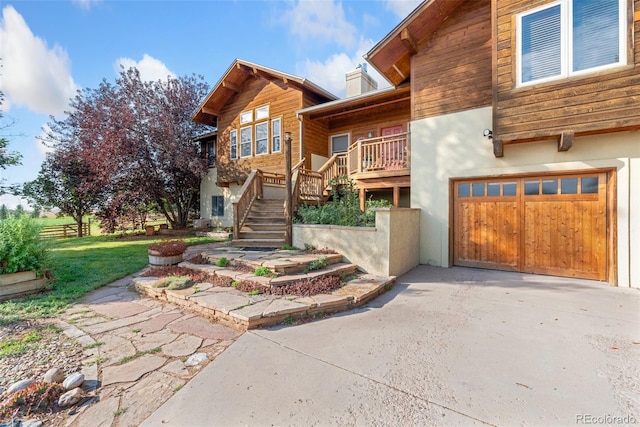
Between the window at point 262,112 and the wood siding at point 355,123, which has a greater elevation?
the window at point 262,112

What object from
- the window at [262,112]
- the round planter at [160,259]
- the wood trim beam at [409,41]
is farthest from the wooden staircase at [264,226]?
the wood trim beam at [409,41]

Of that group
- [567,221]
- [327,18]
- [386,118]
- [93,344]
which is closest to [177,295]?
[93,344]

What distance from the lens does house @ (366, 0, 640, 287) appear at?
16.0ft

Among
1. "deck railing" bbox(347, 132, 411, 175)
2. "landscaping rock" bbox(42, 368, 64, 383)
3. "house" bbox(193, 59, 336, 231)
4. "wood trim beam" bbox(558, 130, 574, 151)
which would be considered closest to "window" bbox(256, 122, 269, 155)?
"house" bbox(193, 59, 336, 231)

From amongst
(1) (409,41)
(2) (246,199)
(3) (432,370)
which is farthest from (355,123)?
(3) (432,370)

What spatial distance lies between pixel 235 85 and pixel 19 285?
37.1ft

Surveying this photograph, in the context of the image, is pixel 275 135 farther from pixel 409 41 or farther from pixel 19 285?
pixel 19 285

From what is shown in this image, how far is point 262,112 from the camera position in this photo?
41.1 ft

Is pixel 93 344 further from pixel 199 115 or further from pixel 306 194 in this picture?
pixel 199 115

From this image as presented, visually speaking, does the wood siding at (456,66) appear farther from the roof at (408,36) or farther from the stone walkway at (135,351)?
the stone walkway at (135,351)

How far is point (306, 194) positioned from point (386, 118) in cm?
459

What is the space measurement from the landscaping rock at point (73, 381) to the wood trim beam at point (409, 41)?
27.9 ft

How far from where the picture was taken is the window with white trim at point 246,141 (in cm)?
1297

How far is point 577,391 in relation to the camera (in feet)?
7.38
